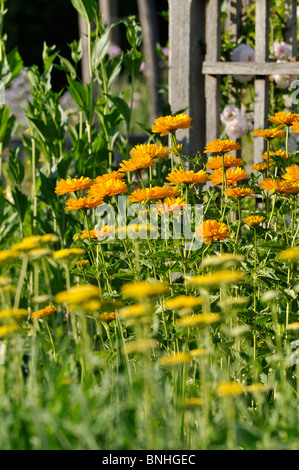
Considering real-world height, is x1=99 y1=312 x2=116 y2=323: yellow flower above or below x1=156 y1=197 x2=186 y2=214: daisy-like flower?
below

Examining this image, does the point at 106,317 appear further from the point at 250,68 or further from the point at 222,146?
the point at 250,68

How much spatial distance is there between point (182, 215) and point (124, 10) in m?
14.1

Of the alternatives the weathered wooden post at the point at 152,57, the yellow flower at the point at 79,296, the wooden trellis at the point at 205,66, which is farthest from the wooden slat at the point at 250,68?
the weathered wooden post at the point at 152,57

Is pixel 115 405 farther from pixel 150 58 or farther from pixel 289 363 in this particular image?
pixel 150 58

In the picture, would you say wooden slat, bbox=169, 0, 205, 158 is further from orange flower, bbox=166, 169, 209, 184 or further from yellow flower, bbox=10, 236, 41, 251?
yellow flower, bbox=10, 236, 41, 251

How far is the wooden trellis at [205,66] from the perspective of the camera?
2.95 metres

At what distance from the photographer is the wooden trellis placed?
2.95 metres

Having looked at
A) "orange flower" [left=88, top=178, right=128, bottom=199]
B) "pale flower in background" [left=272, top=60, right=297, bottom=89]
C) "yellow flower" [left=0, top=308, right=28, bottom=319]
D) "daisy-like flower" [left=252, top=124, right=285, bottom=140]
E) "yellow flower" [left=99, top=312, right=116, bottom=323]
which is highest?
"pale flower in background" [left=272, top=60, right=297, bottom=89]

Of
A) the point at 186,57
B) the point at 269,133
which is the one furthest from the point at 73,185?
the point at 186,57

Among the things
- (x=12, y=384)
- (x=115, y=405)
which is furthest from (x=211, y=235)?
(x=12, y=384)

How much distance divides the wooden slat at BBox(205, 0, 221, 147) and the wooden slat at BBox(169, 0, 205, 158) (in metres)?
0.04

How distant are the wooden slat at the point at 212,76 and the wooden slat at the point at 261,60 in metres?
0.17

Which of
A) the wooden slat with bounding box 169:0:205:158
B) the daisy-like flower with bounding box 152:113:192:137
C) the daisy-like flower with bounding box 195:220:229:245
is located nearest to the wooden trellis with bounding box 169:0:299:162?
the wooden slat with bounding box 169:0:205:158

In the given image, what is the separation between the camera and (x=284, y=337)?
1787mm
